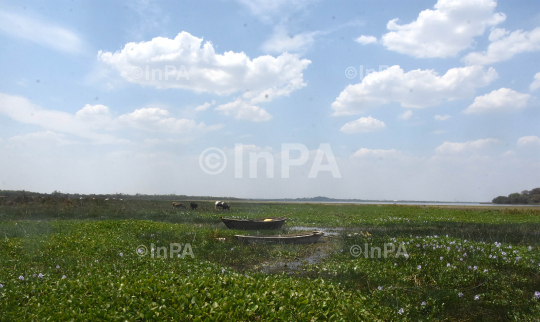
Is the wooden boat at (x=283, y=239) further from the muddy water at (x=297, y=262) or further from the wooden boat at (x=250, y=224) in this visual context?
the wooden boat at (x=250, y=224)

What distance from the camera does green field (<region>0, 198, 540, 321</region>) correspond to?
6305 millimetres

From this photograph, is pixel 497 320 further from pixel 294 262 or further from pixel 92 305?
pixel 92 305

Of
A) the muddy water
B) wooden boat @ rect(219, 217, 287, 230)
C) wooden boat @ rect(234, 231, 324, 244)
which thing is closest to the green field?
the muddy water

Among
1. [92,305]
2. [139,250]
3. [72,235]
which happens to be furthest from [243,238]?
[92,305]

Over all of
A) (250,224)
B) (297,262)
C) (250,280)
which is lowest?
(297,262)

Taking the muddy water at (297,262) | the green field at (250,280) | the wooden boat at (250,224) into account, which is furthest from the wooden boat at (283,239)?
the wooden boat at (250,224)

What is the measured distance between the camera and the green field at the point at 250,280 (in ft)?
20.7

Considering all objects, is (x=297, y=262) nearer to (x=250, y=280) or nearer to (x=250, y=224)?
(x=250, y=280)

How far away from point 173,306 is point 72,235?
457 inches

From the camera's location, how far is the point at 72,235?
601 inches

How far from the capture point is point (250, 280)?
8.27m

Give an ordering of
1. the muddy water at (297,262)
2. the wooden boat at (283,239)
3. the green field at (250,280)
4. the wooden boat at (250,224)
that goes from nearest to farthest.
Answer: the green field at (250,280) → the muddy water at (297,262) → the wooden boat at (283,239) → the wooden boat at (250,224)

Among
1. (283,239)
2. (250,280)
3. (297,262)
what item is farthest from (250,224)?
(250,280)

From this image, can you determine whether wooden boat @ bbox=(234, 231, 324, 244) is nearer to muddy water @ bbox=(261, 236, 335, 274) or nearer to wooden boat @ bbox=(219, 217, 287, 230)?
muddy water @ bbox=(261, 236, 335, 274)
